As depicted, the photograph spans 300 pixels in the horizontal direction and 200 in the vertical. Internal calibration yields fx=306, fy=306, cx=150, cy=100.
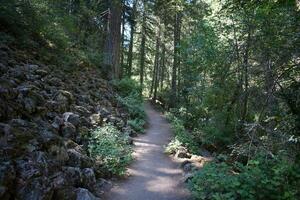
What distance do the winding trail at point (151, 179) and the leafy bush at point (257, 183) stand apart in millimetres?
1195

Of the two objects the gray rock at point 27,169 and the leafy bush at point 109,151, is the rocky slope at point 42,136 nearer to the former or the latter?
the gray rock at point 27,169

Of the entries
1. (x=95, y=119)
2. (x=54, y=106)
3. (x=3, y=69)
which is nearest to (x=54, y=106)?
(x=54, y=106)

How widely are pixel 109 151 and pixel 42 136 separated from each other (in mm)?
2358

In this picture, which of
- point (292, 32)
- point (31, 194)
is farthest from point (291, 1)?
point (31, 194)

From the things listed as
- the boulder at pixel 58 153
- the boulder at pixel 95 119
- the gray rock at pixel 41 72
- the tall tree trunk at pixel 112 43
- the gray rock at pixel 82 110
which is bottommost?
the boulder at pixel 58 153

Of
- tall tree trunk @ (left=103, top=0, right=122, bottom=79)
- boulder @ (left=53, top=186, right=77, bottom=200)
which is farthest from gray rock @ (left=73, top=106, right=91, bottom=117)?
tall tree trunk @ (left=103, top=0, right=122, bottom=79)

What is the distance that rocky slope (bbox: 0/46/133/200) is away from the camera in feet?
15.4

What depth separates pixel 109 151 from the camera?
780 centimetres

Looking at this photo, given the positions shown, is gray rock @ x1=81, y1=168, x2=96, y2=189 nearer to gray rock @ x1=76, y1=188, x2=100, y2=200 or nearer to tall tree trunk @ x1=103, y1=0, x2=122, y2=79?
gray rock @ x1=76, y1=188, x2=100, y2=200

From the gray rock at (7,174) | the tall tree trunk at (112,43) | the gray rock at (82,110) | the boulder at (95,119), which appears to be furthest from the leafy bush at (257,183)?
the tall tree trunk at (112,43)

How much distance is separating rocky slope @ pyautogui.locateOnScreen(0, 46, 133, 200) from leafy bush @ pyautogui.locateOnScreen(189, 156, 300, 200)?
2281mm

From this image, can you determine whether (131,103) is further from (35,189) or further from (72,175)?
(35,189)

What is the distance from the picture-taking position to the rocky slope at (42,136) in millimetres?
4684

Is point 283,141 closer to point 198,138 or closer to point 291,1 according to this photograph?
point 291,1
